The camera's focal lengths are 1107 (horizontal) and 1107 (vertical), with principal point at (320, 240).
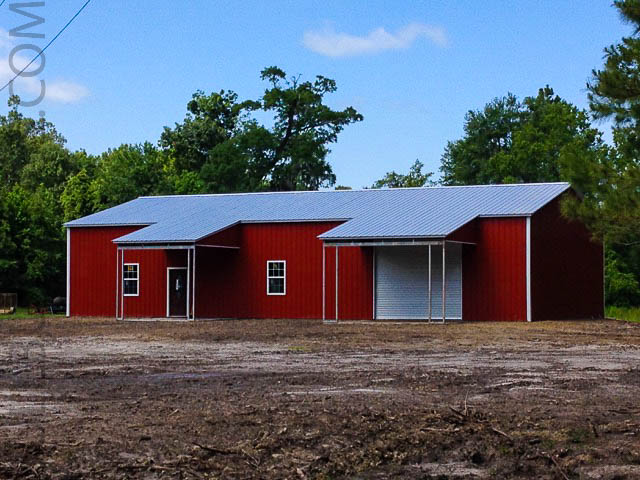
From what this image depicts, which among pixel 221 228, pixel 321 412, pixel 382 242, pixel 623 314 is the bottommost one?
pixel 321 412

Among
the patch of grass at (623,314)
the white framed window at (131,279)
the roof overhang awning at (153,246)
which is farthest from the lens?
the patch of grass at (623,314)

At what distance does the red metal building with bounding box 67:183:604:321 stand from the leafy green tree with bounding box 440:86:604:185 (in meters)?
21.9

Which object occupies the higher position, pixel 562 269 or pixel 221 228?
pixel 221 228

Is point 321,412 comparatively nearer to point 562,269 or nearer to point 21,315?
point 562,269

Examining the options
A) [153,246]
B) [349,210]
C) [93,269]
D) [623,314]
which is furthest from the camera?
[623,314]

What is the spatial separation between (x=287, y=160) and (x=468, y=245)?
31.2 metres

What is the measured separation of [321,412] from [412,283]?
24.7 m

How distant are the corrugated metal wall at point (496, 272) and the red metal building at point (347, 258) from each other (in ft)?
0.10

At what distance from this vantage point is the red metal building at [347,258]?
108 feet

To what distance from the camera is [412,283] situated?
34875 millimetres

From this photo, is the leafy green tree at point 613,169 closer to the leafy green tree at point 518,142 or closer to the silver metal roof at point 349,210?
the silver metal roof at point 349,210

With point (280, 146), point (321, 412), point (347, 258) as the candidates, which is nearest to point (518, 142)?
point (280, 146)

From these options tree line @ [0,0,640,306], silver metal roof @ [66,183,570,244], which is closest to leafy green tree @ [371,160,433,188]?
tree line @ [0,0,640,306]

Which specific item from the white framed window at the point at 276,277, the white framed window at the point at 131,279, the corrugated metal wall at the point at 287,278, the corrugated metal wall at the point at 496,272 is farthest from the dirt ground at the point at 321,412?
the white framed window at the point at 131,279
